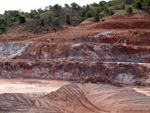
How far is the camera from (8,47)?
71.4 feet

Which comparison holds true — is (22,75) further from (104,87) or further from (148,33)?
(148,33)

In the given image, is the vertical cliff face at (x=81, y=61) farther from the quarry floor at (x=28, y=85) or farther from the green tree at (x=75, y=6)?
the green tree at (x=75, y=6)

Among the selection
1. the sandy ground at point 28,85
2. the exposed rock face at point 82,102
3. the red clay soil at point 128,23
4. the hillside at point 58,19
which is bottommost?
the sandy ground at point 28,85

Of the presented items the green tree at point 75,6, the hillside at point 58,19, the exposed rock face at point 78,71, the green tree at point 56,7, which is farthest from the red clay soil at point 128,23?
the green tree at point 75,6

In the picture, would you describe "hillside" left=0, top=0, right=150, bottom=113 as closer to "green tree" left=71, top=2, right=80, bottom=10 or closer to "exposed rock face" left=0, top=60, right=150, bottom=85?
"exposed rock face" left=0, top=60, right=150, bottom=85

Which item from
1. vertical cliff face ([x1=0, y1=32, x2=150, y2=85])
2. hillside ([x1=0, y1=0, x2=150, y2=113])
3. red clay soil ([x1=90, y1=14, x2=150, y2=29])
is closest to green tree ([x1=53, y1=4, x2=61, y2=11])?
red clay soil ([x1=90, y1=14, x2=150, y2=29])

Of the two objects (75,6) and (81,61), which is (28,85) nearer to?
(81,61)

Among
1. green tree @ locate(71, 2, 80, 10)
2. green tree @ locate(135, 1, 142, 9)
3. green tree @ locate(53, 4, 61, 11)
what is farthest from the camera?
green tree @ locate(71, 2, 80, 10)

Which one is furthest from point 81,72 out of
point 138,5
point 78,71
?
point 138,5

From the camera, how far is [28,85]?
637 inches

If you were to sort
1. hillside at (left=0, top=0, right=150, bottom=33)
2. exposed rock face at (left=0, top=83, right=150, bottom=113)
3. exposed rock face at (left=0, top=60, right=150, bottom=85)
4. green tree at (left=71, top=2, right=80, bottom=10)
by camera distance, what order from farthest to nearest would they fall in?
1. green tree at (left=71, top=2, right=80, bottom=10)
2. hillside at (left=0, top=0, right=150, bottom=33)
3. exposed rock face at (left=0, top=60, right=150, bottom=85)
4. exposed rock face at (left=0, top=83, right=150, bottom=113)

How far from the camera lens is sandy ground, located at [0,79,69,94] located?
1505 centimetres

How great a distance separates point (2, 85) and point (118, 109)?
1251 centimetres

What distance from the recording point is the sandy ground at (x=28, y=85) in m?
15.0
